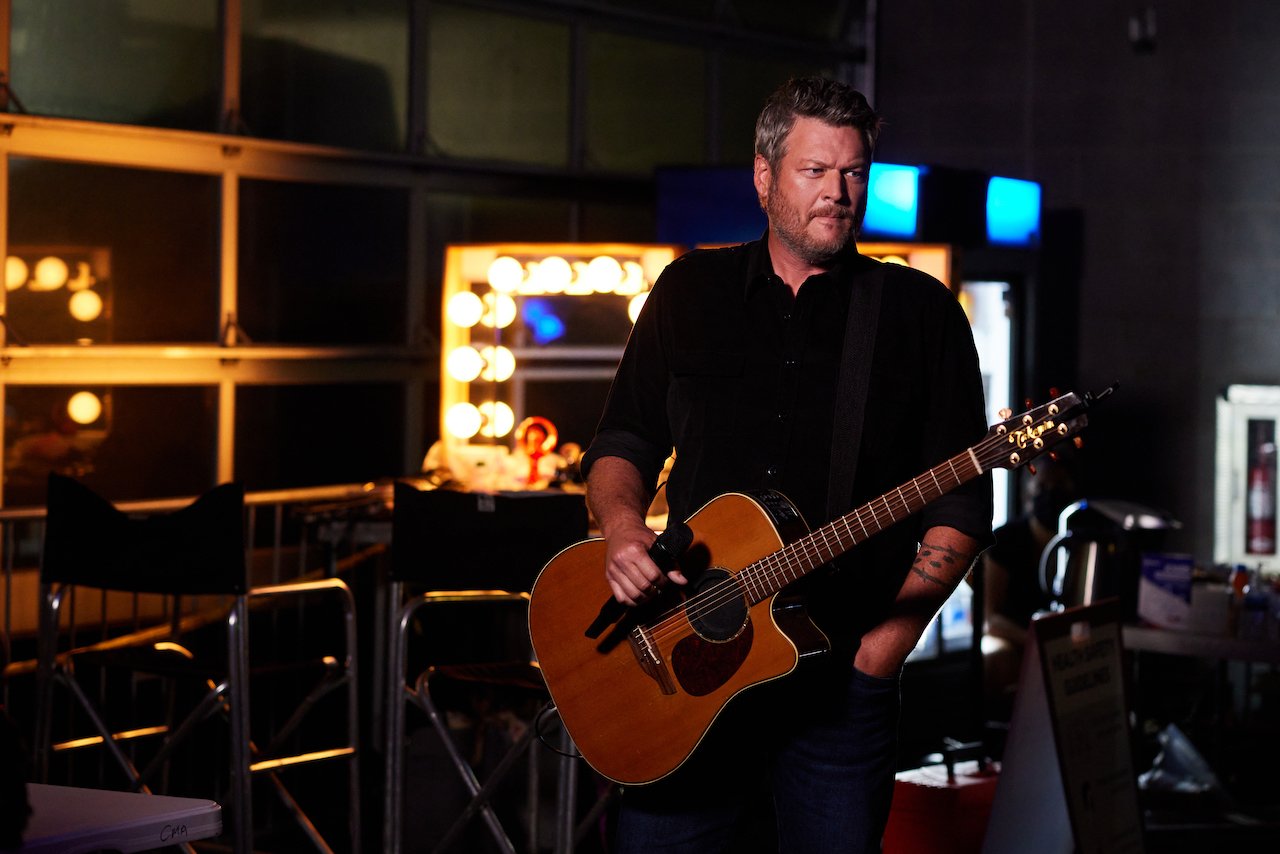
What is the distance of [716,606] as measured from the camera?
2307 mm

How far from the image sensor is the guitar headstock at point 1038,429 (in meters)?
2.10

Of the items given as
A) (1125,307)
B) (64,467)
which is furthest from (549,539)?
(1125,307)

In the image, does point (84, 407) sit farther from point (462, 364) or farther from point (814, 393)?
point (814, 393)

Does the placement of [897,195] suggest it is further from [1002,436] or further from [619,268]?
[1002,436]

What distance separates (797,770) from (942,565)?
1.23 ft

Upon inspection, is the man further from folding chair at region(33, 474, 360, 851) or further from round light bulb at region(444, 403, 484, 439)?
round light bulb at region(444, 403, 484, 439)

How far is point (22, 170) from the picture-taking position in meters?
5.38

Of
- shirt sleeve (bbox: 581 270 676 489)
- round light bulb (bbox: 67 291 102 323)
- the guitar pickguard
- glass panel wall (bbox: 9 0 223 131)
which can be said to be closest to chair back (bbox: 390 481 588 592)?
shirt sleeve (bbox: 581 270 676 489)

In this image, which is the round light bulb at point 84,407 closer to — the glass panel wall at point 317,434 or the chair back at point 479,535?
the glass panel wall at point 317,434

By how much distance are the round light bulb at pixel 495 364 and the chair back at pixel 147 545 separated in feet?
8.41

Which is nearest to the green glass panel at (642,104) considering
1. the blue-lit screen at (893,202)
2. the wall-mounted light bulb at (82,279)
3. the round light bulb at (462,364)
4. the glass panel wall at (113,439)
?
the round light bulb at (462,364)

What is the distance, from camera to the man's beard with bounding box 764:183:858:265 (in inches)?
87.7

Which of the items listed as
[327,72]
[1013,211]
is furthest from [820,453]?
[1013,211]

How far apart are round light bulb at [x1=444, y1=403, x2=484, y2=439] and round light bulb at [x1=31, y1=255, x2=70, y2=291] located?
155 centimetres
